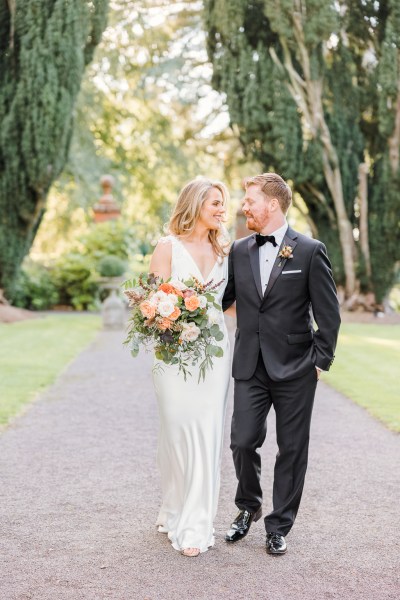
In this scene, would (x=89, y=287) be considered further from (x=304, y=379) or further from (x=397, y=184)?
(x=304, y=379)

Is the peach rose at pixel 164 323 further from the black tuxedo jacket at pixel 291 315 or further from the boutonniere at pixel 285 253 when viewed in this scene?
the boutonniere at pixel 285 253

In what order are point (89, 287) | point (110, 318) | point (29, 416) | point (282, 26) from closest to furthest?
point (29, 416) < point (110, 318) < point (282, 26) < point (89, 287)

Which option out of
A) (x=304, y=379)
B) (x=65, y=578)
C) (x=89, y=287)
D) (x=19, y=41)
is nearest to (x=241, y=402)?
(x=304, y=379)

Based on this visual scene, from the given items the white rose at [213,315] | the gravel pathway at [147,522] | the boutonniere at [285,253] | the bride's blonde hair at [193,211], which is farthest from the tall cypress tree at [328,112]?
the white rose at [213,315]

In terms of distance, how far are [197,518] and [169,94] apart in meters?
20.0

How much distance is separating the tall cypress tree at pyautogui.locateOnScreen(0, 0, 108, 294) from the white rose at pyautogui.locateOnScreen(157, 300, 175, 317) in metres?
13.7

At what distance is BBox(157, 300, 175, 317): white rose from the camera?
12.4 feet

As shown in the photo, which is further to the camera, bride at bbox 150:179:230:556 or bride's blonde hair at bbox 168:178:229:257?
bride's blonde hair at bbox 168:178:229:257

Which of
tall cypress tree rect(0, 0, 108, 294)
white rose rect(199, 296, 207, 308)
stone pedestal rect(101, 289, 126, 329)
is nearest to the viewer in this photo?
white rose rect(199, 296, 207, 308)

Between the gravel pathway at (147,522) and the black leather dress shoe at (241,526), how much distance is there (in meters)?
0.04

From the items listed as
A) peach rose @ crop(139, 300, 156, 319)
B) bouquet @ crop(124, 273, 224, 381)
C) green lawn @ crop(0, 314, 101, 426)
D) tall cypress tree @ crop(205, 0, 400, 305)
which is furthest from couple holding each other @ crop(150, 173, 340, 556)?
tall cypress tree @ crop(205, 0, 400, 305)

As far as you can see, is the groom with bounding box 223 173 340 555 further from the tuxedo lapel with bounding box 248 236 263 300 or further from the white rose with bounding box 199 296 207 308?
the white rose with bounding box 199 296 207 308

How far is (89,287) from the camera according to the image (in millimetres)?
22781

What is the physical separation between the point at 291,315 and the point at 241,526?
1.01 m
